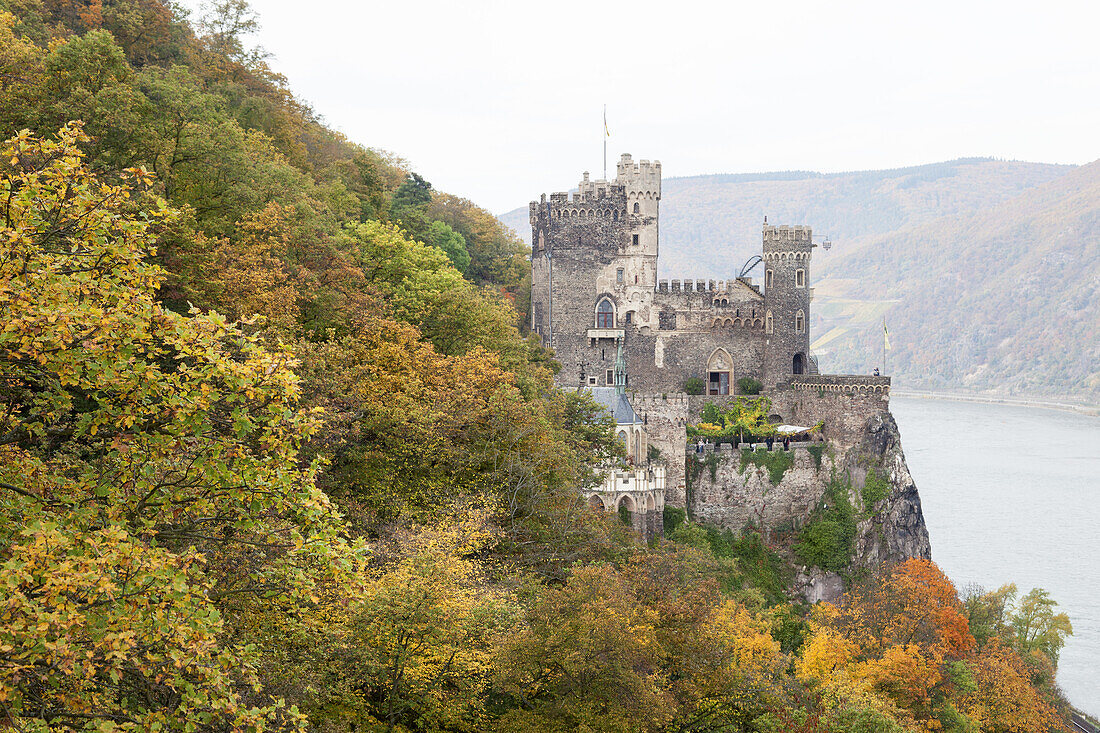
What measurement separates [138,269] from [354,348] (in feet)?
62.3

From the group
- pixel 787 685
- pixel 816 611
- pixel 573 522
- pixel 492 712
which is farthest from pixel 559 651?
pixel 816 611

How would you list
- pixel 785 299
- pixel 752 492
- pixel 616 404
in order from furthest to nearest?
pixel 785 299 < pixel 752 492 < pixel 616 404

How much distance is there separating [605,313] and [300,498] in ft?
165

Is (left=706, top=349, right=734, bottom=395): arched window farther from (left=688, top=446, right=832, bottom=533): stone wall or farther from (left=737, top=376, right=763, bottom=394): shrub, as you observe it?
(left=688, top=446, right=832, bottom=533): stone wall

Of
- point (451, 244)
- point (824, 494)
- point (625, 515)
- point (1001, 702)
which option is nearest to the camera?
point (1001, 702)

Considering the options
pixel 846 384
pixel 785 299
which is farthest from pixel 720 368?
pixel 846 384

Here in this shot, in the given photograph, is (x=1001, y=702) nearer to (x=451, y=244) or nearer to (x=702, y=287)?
(x=702, y=287)

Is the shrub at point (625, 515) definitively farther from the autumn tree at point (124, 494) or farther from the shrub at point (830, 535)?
the autumn tree at point (124, 494)

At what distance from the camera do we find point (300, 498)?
11859 millimetres

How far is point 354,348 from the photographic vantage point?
31.0m

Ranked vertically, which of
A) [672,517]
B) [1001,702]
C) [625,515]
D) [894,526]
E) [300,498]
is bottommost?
[1001,702]

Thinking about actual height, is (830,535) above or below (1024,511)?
above

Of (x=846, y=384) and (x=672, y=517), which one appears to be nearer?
(x=672, y=517)

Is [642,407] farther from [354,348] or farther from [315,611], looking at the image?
[315,611]
